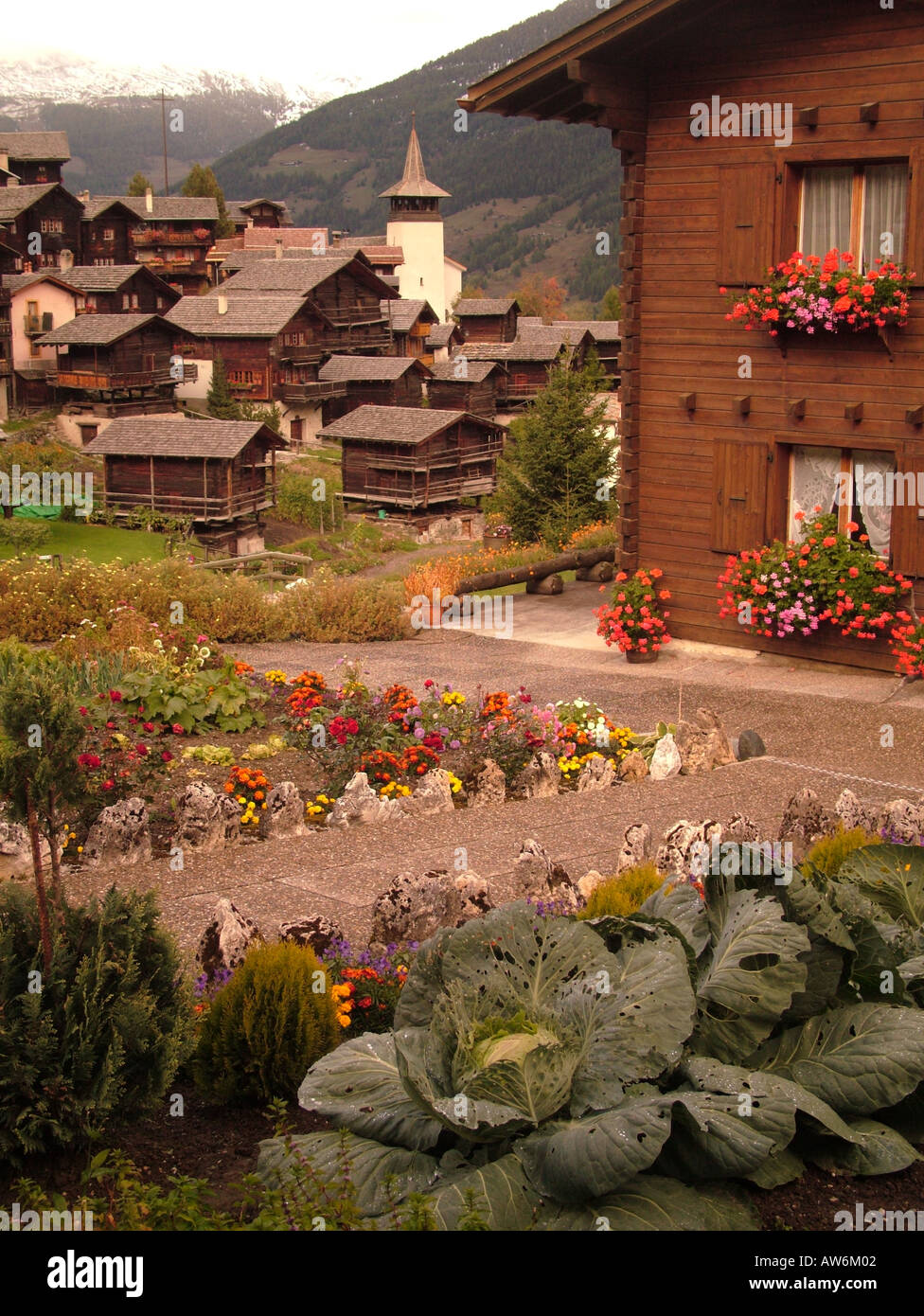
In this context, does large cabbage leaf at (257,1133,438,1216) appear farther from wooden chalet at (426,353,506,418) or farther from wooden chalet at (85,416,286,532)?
wooden chalet at (426,353,506,418)

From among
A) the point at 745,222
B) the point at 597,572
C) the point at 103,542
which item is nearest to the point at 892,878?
the point at 745,222

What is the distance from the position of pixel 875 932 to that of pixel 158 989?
259 cm

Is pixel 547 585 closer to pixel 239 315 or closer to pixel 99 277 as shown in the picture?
pixel 239 315

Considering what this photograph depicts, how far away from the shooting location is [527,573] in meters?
19.6

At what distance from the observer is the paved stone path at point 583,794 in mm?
7766

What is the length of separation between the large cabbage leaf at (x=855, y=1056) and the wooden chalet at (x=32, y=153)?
8707 cm

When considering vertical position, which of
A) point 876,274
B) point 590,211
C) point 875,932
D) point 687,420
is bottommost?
point 875,932

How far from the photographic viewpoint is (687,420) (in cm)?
1528

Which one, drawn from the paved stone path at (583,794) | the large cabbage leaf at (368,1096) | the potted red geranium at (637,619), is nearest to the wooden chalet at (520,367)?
the paved stone path at (583,794)

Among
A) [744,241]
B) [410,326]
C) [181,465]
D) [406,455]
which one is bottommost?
[181,465]

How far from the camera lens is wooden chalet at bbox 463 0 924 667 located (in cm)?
1334

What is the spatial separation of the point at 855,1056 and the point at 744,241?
11.3m
